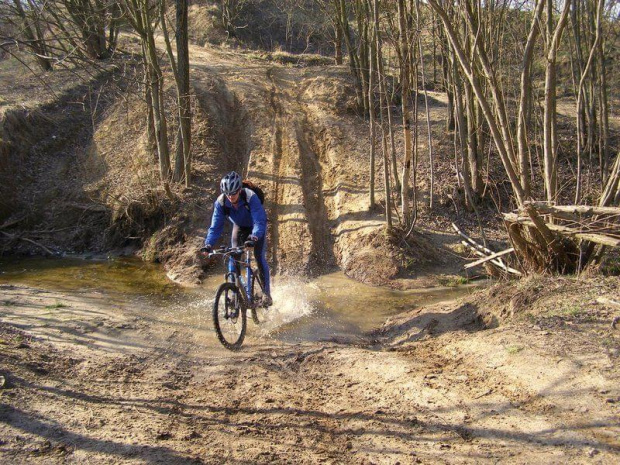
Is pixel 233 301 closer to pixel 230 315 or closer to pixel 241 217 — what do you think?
pixel 230 315

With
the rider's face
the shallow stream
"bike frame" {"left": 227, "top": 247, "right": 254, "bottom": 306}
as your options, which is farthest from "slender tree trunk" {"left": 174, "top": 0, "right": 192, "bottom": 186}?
"bike frame" {"left": 227, "top": 247, "right": 254, "bottom": 306}

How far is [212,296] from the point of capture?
400 inches

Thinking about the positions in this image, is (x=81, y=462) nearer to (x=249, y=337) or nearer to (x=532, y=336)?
(x=249, y=337)

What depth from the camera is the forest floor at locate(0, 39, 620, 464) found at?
3.99 metres

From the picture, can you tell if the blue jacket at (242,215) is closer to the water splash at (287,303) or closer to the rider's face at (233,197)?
the rider's face at (233,197)

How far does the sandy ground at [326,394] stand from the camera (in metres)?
3.96

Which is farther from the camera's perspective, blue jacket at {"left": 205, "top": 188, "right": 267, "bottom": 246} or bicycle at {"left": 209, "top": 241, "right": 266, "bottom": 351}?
blue jacket at {"left": 205, "top": 188, "right": 267, "bottom": 246}

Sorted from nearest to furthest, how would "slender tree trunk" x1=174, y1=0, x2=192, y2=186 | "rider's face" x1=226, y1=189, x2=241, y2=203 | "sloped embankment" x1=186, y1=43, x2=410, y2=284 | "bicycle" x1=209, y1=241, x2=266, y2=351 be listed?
"bicycle" x1=209, y1=241, x2=266, y2=351
"rider's face" x1=226, y1=189, x2=241, y2=203
"sloped embankment" x1=186, y1=43, x2=410, y2=284
"slender tree trunk" x1=174, y1=0, x2=192, y2=186

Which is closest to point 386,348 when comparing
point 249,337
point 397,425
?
point 249,337

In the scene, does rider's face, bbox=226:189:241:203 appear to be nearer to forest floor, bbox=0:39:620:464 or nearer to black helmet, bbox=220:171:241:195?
black helmet, bbox=220:171:241:195

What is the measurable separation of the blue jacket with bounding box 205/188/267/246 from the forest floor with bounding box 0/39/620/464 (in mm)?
1579

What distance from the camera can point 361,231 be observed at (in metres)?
12.8

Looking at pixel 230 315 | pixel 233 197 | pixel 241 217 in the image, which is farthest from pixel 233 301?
pixel 233 197

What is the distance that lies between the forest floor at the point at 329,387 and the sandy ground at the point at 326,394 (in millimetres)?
18
